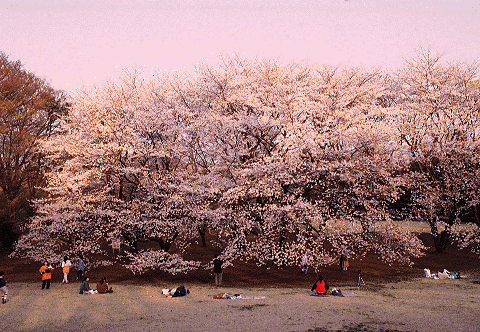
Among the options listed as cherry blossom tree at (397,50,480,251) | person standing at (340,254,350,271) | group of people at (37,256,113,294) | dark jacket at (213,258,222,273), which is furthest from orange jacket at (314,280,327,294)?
cherry blossom tree at (397,50,480,251)

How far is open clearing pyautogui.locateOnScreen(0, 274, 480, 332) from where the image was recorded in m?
11.4

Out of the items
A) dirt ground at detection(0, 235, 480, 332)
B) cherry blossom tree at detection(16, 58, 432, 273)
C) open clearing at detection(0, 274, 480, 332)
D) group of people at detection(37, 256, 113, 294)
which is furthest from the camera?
cherry blossom tree at detection(16, 58, 432, 273)

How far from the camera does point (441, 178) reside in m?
28.2

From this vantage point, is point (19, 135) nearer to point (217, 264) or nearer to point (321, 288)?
point (217, 264)

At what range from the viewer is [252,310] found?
1352 centimetres

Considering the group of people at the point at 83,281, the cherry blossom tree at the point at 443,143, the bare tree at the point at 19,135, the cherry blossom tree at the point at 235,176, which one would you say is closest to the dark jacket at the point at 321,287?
the cherry blossom tree at the point at 235,176

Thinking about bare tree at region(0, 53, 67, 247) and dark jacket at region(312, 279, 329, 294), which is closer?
dark jacket at region(312, 279, 329, 294)

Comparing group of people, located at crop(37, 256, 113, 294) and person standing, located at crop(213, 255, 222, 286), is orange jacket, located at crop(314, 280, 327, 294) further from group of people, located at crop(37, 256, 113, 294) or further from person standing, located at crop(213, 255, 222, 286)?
group of people, located at crop(37, 256, 113, 294)

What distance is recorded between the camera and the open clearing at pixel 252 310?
11422 millimetres

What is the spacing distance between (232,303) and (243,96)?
13.5 metres

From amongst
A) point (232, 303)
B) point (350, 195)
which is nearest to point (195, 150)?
point (350, 195)

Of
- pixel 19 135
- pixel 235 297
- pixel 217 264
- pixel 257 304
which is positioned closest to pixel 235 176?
pixel 217 264

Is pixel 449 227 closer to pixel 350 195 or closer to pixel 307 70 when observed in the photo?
pixel 350 195

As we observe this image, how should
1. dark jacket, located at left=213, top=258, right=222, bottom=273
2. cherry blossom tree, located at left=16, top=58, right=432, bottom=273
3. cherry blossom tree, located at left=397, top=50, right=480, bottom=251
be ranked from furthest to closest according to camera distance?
cherry blossom tree, located at left=397, top=50, right=480, bottom=251 → cherry blossom tree, located at left=16, top=58, right=432, bottom=273 → dark jacket, located at left=213, top=258, right=222, bottom=273
